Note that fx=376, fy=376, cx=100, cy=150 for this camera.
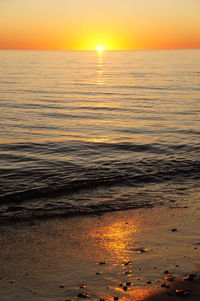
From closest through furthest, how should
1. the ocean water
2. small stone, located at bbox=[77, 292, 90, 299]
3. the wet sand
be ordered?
small stone, located at bbox=[77, 292, 90, 299] → the wet sand → the ocean water

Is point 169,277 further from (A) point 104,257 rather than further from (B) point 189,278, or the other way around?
(A) point 104,257

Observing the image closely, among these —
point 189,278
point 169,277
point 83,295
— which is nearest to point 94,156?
point 169,277

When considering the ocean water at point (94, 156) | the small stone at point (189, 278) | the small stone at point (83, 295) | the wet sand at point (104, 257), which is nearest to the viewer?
the small stone at point (83, 295)

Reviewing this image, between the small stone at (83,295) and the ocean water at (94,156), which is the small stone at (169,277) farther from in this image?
the ocean water at (94,156)

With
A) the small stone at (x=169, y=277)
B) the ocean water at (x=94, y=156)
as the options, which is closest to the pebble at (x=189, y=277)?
the small stone at (x=169, y=277)

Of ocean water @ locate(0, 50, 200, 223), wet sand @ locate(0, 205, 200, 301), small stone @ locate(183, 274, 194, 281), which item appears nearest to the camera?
wet sand @ locate(0, 205, 200, 301)

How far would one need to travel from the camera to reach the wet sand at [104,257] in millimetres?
6180

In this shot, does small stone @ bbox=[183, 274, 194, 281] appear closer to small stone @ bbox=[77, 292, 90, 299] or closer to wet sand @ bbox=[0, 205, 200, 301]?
wet sand @ bbox=[0, 205, 200, 301]

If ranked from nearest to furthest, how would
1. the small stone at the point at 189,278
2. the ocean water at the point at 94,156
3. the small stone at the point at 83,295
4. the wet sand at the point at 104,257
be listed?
the small stone at the point at 83,295 < the wet sand at the point at 104,257 < the small stone at the point at 189,278 < the ocean water at the point at 94,156

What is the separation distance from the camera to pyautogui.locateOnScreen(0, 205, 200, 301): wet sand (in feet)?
20.3

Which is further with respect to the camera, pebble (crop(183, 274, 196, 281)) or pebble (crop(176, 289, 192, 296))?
pebble (crop(183, 274, 196, 281))

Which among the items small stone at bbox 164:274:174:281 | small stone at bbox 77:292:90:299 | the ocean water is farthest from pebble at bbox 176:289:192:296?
the ocean water

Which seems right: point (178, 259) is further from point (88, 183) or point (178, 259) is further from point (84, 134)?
point (84, 134)

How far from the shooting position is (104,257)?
7.37m
